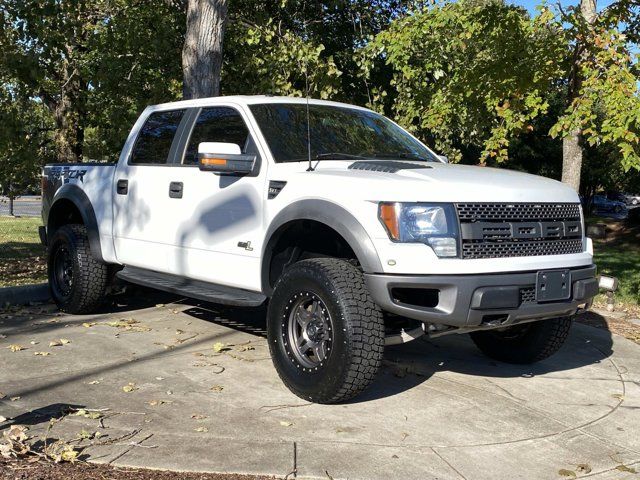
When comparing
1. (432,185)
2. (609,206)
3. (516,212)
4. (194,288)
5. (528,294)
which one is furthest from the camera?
(609,206)

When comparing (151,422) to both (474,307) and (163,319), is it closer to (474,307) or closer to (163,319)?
(474,307)

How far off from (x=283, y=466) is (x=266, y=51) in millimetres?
9993

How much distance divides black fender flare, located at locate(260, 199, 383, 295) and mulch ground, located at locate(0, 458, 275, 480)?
1.41 m

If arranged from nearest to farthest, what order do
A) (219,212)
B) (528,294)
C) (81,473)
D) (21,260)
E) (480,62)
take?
(81,473) < (528,294) < (219,212) < (480,62) < (21,260)

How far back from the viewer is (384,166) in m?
4.84

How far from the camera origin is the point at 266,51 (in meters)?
12.6

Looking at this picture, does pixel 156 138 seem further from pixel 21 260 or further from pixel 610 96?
pixel 21 260

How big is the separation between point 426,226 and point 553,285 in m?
0.95

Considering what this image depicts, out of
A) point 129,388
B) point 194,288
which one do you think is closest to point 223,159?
point 194,288

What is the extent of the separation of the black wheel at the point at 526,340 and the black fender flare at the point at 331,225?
1869 mm

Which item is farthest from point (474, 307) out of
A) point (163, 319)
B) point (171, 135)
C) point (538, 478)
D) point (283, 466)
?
point (163, 319)

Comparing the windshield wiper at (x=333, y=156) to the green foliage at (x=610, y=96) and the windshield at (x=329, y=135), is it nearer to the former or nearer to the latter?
the windshield at (x=329, y=135)

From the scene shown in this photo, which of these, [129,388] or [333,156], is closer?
[129,388]

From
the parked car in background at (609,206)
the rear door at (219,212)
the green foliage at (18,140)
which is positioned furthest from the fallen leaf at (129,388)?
the parked car in background at (609,206)
